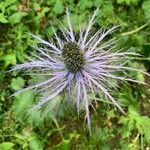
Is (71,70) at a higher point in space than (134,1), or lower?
Answer: lower

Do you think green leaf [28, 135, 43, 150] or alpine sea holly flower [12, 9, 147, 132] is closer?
alpine sea holly flower [12, 9, 147, 132]

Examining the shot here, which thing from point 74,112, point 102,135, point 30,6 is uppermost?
point 30,6

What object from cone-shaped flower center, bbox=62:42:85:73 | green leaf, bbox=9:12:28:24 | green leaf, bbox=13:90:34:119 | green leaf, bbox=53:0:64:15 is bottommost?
green leaf, bbox=13:90:34:119

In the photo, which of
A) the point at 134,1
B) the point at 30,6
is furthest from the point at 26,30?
the point at 134,1

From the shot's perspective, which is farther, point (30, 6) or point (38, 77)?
Result: point (30, 6)

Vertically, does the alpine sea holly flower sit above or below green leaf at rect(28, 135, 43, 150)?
above

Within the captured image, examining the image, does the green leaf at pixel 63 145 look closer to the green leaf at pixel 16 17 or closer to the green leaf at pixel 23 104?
the green leaf at pixel 23 104

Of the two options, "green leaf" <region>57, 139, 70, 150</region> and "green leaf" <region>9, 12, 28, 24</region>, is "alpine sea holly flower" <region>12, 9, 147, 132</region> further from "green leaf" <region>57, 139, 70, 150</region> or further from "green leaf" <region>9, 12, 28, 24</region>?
"green leaf" <region>9, 12, 28, 24</region>

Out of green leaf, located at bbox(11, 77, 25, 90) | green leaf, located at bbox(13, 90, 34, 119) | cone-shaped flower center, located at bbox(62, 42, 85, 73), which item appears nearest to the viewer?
cone-shaped flower center, located at bbox(62, 42, 85, 73)

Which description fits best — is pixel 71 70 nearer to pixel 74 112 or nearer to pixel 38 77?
pixel 38 77

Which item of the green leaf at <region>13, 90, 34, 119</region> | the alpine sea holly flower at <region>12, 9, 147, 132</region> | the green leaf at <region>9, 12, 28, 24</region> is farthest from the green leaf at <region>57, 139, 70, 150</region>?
the green leaf at <region>9, 12, 28, 24</region>
